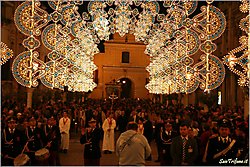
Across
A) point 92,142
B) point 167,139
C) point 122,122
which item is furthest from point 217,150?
point 122,122

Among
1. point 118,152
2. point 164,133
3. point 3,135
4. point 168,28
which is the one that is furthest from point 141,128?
point 168,28

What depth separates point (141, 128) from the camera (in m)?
14.8

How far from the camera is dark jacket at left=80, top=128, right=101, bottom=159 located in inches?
431

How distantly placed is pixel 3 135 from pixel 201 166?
494 centimetres

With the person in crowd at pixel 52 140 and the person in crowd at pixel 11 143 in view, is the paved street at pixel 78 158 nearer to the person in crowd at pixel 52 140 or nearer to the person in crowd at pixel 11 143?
the person in crowd at pixel 52 140

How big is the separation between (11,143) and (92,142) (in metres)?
2.17

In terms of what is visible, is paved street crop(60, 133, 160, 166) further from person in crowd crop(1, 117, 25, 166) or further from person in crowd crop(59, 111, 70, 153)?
person in crowd crop(1, 117, 25, 166)

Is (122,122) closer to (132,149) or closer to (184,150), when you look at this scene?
(184,150)

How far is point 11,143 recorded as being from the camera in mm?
10000

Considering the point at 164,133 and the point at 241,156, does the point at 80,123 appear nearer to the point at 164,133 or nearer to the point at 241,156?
the point at 164,133

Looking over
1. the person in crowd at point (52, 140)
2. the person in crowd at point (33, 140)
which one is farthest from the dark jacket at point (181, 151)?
the person in crowd at point (52, 140)

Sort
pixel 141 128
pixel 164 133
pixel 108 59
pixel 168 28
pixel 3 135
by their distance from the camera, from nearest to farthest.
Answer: pixel 3 135 < pixel 164 133 < pixel 141 128 < pixel 168 28 < pixel 108 59

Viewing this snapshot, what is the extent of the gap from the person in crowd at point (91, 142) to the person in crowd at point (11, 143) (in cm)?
171

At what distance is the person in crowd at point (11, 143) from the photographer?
965cm
